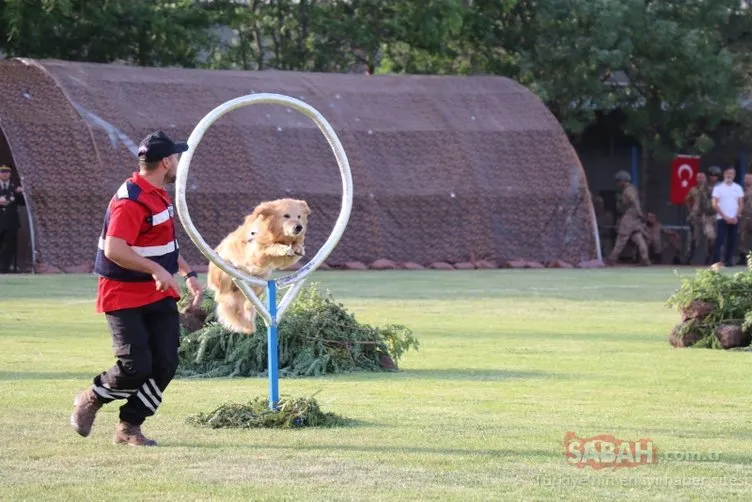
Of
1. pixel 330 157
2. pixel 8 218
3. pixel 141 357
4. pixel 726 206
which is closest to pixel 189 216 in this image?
pixel 141 357

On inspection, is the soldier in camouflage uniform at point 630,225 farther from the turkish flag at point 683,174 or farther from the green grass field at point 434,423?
the green grass field at point 434,423

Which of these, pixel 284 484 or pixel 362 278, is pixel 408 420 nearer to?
pixel 284 484

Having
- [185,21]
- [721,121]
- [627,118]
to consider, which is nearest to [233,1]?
[185,21]

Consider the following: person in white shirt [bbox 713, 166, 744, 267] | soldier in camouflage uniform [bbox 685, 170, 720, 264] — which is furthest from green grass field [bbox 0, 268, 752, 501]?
soldier in camouflage uniform [bbox 685, 170, 720, 264]

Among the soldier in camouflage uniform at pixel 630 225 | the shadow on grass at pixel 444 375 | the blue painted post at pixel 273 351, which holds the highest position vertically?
the blue painted post at pixel 273 351

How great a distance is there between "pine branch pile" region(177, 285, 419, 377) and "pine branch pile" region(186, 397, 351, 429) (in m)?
3.12

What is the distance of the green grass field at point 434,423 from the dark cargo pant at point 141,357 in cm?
30

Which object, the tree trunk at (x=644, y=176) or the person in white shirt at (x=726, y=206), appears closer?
the person in white shirt at (x=726, y=206)

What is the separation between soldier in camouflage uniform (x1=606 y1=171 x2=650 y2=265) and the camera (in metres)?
37.9

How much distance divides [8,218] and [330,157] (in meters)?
7.29

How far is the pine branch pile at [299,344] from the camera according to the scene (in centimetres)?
1353

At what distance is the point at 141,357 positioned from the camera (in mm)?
9141

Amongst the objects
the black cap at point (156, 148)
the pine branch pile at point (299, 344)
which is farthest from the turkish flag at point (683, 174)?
the black cap at point (156, 148)

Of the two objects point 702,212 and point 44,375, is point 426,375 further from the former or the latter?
point 702,212
